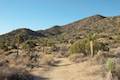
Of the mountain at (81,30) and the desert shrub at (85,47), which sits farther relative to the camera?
the mountain at (81,30)

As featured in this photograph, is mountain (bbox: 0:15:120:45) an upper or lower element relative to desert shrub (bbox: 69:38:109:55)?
upper

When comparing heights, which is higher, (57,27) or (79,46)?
(57,27)

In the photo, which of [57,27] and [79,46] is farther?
[57,27]

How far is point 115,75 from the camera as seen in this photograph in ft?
43.7

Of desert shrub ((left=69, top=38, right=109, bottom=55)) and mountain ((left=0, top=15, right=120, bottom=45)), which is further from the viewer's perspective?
mountain ((left=0, top=15, right=120, bottom=45))

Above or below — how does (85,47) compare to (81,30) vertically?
below

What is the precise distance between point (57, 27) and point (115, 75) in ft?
477

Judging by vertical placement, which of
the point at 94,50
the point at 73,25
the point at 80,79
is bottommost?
the point at 80,79

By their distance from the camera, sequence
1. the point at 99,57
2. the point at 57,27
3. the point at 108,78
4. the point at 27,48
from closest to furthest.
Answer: the point at 108,78 → the point at 99,57 → the point at 27,48 → the point at 57,27

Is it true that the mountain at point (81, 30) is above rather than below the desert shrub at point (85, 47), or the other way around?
above

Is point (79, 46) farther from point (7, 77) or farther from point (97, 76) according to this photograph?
point (7, 77)

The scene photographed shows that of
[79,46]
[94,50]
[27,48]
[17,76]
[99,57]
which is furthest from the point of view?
[27,48]

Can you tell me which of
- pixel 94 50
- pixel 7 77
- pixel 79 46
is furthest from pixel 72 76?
pixel 79 46

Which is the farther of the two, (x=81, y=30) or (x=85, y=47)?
(x=81, y=30)
